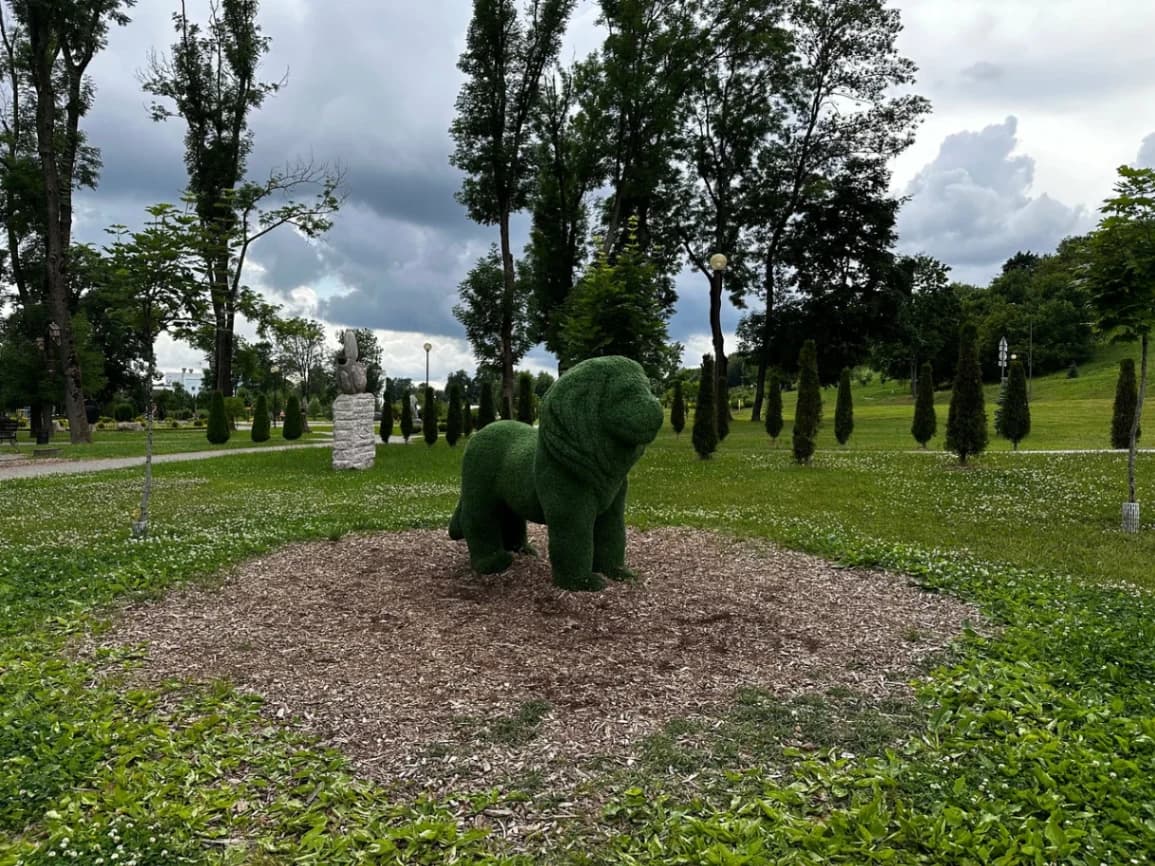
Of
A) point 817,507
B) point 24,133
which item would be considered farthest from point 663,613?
point 24,133

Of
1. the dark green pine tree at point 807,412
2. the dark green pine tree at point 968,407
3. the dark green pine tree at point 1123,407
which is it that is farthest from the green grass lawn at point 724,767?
the dark green pine tree at point 1123,407

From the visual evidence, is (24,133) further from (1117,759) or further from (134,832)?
(1117,759)

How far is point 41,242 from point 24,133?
5237 millimetres

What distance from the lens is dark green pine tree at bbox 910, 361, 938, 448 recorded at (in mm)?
16562

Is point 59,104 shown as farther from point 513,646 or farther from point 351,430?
point 513,646

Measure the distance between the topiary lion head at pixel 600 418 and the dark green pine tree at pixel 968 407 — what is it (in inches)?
456

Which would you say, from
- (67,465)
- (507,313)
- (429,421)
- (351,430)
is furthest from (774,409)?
(67,465)

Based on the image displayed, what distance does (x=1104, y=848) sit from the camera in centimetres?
251

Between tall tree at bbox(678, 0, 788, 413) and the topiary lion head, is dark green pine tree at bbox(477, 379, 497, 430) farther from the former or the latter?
the topiary lion head

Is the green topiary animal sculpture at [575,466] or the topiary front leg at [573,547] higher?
the green topiary animal sculpture at [575,466]

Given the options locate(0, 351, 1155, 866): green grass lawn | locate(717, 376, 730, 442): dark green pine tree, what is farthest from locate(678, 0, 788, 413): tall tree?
locate(0, 351, 1155, 866): green grass lawn

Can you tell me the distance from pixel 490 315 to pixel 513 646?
76.5 feet

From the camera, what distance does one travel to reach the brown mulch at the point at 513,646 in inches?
136

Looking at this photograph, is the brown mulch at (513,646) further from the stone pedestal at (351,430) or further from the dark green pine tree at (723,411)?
the dark green pine tree at (723,411)
